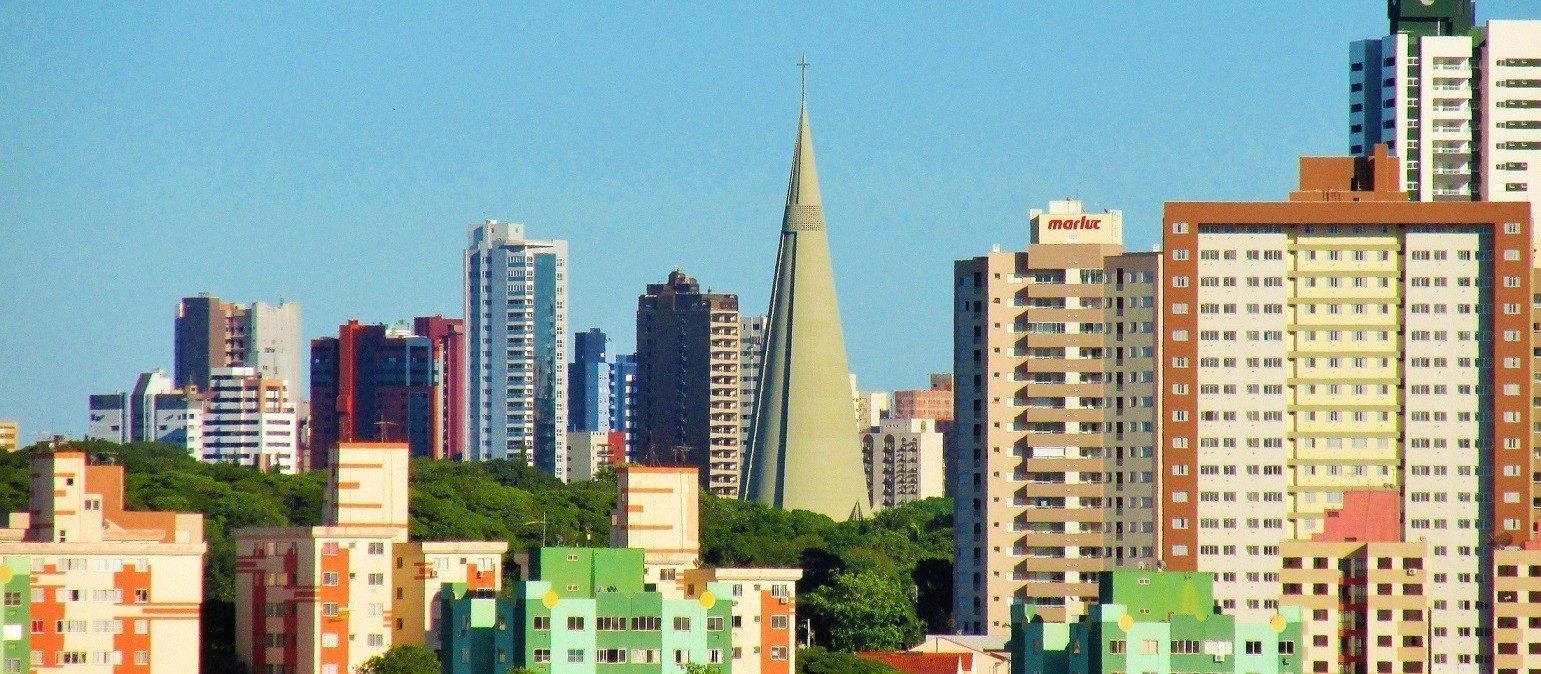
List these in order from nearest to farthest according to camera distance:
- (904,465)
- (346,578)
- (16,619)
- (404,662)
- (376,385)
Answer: (16,619) → (404,662) → (346,578) → (904,465) → (376,385)

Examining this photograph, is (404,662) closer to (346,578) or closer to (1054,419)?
(346,578)

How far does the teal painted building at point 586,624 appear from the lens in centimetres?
→ 4484

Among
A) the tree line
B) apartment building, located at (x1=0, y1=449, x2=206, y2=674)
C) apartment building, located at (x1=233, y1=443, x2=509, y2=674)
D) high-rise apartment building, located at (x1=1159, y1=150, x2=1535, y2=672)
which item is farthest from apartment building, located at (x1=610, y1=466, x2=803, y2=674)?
high-rise apartment building, located at (x1=1159, y1=150, x2=1535, y2=672)

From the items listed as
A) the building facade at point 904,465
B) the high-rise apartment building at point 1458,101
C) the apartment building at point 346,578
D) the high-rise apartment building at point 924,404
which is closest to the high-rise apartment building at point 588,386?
the high-rise apartment building at point 924,404

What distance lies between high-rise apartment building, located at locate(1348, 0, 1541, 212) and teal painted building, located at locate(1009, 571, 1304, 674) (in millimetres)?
36185

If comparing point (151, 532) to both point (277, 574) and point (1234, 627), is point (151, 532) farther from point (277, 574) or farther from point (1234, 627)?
point (1234, 627)

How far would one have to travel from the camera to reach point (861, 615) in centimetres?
6350

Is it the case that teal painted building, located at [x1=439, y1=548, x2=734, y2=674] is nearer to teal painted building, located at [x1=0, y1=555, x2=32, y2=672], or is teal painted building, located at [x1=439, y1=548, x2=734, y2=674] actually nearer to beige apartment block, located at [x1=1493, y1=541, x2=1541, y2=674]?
teal painted building, located at [x1=0, y1=555, x2=32, y2=672]

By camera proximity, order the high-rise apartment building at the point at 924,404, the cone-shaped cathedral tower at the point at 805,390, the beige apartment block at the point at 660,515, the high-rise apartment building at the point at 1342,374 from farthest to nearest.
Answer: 1. the high-rise apartment building at the point at 924,404
2. the cone-shaped cathedral tower at the point at 805,390
3. the high-rise apartment building at the point at 1342,374
4. the beige apartment block at the point at 660,515

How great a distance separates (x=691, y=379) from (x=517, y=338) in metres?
24.4

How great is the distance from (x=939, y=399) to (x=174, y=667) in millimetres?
98199

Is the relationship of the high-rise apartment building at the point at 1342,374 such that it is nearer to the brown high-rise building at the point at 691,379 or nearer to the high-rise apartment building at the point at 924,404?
the brown high-rise building at the point at 691,379

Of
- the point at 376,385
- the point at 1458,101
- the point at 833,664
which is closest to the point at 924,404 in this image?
the point at 376,385

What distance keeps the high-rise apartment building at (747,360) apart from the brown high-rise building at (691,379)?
34 centimetres
